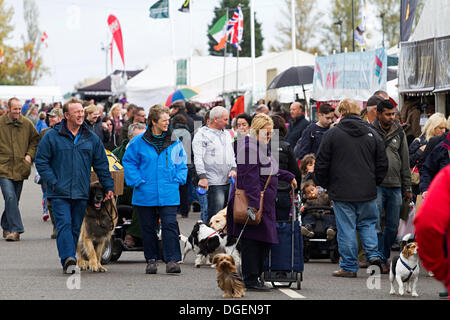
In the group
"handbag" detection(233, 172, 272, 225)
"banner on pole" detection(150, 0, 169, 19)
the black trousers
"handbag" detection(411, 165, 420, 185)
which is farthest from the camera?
"banner on pole" detection(150, 0, 169, 19)

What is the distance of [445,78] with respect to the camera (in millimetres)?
17016

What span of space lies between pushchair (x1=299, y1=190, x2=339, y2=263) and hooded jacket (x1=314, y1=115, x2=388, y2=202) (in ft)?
5.50

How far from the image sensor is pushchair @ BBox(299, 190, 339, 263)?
1264cm

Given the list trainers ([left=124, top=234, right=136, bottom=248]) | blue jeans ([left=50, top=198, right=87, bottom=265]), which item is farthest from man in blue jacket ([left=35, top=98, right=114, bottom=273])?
trainers ([left=124, top=234, right=136, bottom=248])

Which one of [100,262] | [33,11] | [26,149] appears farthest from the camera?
[33,11]

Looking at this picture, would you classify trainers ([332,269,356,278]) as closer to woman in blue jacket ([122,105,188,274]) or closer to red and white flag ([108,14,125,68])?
woman in blue jacket ([122,105,188,274])

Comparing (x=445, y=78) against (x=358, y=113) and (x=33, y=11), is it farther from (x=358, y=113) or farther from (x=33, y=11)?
(x=33, y=11)

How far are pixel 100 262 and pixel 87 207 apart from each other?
29.8 inches

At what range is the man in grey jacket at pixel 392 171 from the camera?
37.6 feet

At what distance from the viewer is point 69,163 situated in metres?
11.1

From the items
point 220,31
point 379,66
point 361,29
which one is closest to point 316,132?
point 379,66

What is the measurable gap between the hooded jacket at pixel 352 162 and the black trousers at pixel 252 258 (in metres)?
1.49

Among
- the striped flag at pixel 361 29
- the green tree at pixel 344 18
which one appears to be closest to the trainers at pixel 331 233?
the striped flag at pixel 361 29
